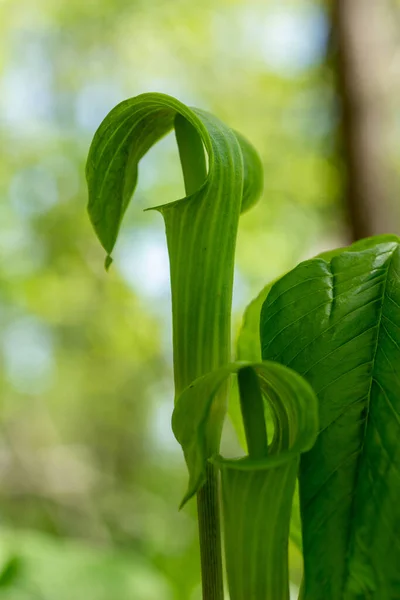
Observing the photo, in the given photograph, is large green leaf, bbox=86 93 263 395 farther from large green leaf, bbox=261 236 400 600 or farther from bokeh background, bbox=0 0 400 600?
bokeh background, bbox=0 0 400 600

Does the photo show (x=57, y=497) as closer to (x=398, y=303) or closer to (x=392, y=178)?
(x=392, y=178)

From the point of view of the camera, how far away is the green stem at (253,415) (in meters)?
0.36

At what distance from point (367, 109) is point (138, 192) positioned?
2.78 m

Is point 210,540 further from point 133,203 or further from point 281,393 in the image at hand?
point 133,203

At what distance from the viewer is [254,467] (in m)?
0.34

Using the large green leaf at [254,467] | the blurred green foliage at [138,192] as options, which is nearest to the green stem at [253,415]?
the large green leaf at [254,467]

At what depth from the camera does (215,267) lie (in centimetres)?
39

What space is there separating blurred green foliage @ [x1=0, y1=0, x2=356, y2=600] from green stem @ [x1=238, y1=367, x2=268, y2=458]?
11.6 ft

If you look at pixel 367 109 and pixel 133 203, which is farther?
pixel 133 203

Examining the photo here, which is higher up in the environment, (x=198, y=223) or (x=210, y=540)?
(x=198, y=223)

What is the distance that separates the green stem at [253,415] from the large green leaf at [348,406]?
28 millimetres

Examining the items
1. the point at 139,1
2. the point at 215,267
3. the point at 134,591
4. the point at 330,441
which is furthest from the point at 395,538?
the point at 139,1

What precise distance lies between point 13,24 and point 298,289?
4766mm

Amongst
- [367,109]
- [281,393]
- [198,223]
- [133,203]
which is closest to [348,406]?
[281,393]
